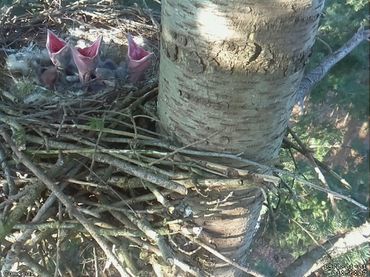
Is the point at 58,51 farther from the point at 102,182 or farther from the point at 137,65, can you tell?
the point at 102,182

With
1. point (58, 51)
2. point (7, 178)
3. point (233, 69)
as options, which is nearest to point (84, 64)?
point (58, 51)

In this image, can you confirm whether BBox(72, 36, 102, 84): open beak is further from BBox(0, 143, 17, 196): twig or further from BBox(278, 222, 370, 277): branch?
BBox(278, 222, 370, 277): branch

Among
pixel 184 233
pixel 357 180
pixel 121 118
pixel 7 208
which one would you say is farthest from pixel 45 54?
pixel 357 180

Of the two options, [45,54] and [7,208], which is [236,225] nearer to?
[7,208]

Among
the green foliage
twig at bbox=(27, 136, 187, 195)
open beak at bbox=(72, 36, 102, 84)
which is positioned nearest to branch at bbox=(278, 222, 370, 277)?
the green foliage

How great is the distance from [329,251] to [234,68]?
736 mm

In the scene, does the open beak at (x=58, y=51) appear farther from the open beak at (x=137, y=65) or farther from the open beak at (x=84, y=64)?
the open beak at (x=137, y=65)

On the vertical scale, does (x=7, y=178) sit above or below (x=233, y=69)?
below

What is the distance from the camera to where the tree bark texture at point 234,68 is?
0.91 meters

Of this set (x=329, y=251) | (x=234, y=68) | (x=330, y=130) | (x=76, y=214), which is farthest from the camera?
(x=330, y=130)

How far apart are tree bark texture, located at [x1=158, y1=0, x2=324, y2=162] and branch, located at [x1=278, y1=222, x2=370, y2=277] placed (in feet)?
1.44

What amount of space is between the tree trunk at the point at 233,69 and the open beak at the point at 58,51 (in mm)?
806

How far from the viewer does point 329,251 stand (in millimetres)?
1470

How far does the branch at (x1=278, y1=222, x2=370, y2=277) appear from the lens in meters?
1.42
